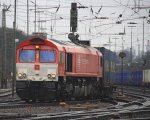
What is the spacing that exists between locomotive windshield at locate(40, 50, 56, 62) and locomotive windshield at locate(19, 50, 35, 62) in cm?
51

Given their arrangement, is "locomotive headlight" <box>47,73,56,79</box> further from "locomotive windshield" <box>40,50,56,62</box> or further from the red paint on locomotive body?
"locomotive windshield" <box>40,50,56,62</box>

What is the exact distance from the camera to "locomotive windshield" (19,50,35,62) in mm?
26328

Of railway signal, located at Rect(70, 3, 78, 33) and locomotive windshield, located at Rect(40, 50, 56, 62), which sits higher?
railway signal, located at Rect(70, 3, 78, 33)

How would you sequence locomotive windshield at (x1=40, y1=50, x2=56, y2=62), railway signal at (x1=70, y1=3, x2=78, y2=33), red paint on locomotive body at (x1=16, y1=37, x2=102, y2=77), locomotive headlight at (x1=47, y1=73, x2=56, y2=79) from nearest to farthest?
locomotive headlight at (x1=47, y1=73, x2=56, y2=79) → locomotive windshield at (x1=40, y1=50, x2=56, y2=62) → red paint on locomotive body at (x1=16, y1=37, x2=102, y2=77) → railway signal at (x1=70, y1=3, x2=78, y2=33)

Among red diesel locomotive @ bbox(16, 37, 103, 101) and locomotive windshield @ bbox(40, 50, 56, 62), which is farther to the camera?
locomotive windshield @ bbox(40, 50, 56, 62)

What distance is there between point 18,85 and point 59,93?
2.30 m

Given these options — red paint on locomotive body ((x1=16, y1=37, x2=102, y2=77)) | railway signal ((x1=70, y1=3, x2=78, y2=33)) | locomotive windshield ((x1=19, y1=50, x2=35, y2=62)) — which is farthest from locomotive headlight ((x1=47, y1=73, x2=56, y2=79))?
railway signal ((x1=70, y1=3, x2=78, y2=33))

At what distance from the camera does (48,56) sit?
2614 centimetres

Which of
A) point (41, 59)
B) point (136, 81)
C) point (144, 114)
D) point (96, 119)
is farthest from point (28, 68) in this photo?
point (136, 81)

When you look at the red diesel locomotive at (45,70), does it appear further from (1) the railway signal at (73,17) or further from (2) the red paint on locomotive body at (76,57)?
(1) the railway signal at (73,17)

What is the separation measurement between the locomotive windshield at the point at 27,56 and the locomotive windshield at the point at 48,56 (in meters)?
0.51

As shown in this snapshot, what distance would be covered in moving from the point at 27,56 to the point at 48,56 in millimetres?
1223

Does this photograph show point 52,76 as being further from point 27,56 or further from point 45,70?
point 27,56

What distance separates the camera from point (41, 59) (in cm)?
2619
